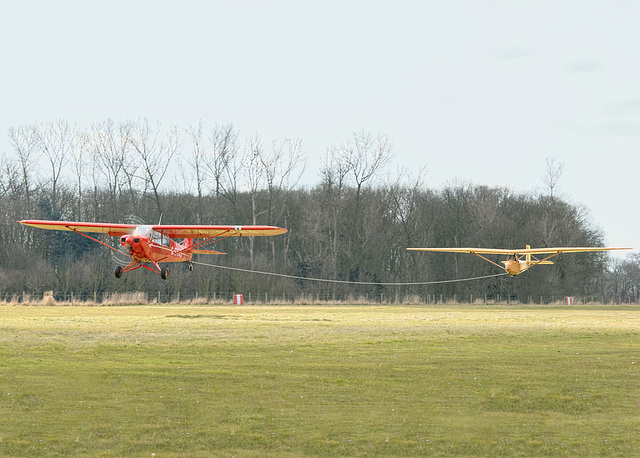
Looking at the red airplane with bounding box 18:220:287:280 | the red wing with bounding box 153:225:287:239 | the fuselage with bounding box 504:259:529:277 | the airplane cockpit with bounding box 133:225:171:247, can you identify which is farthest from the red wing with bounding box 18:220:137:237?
the fuselage with bounding box 504:259:529:277

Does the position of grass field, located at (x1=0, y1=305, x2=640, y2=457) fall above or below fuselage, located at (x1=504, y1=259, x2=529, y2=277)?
below

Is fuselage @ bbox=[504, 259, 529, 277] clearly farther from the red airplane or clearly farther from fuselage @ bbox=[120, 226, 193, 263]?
fuselage @ bbox=[120, 226, 193, 263]

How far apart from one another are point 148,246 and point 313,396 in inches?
743

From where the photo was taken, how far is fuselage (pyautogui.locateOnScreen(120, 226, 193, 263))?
2975 centimetres

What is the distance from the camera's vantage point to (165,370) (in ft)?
49.6

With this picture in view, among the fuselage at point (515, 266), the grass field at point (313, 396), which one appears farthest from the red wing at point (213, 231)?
the fuselage at point (515, 266)

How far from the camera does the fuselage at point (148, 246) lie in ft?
97.6

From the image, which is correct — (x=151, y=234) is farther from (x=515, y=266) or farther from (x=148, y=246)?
(x=515, y=266)

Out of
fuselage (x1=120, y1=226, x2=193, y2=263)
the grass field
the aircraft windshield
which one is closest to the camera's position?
the grass field

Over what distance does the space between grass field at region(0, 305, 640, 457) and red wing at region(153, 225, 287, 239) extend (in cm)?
873

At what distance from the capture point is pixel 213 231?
3253 centimetres

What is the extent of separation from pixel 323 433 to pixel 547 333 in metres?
16.1

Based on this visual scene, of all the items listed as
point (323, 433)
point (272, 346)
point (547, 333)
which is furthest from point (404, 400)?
point (547, 333)

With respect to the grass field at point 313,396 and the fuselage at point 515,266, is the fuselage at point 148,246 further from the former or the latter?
the fuselage at point 515,266
